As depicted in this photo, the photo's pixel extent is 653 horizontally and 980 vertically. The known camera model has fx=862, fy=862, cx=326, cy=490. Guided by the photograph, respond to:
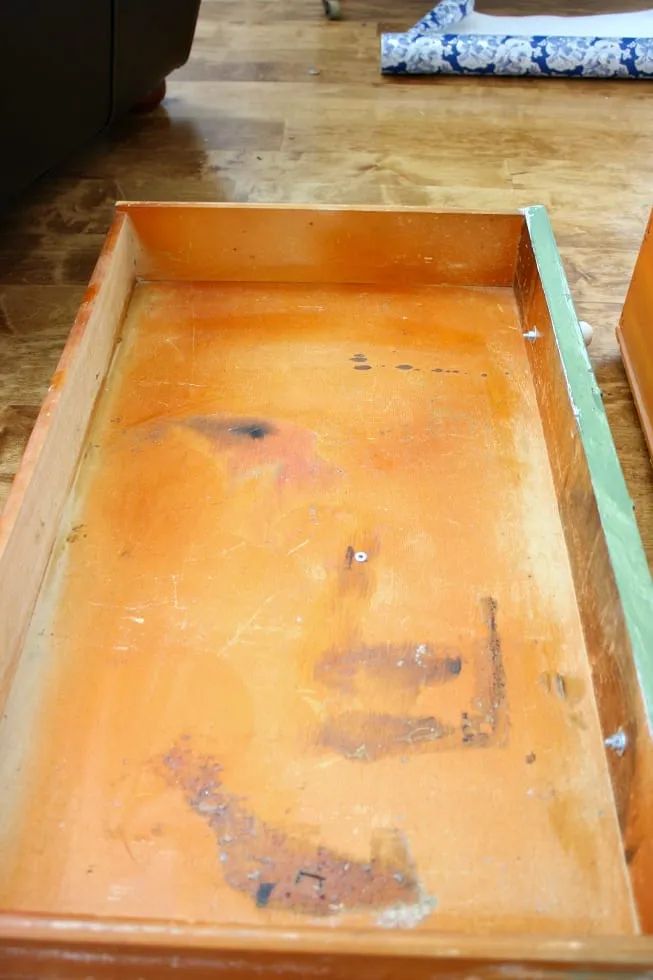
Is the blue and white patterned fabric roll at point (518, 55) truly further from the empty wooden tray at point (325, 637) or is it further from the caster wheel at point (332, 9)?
the empty wooden tray at point (325, 637)

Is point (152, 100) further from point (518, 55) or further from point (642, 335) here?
point (642, 335)

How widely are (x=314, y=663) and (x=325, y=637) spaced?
1.2 inches

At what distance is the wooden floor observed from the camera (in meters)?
1.36

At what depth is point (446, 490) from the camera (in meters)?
0.92

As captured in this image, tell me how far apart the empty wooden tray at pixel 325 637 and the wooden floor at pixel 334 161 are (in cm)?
26

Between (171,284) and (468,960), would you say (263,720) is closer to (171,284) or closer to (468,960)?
(468,960)

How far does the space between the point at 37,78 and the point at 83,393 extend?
61 centimetres

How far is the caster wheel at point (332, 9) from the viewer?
7.45 ft

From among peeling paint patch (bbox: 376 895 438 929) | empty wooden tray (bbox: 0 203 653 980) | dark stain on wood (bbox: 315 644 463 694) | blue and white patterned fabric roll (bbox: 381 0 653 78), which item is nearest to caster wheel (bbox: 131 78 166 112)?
blue and white patterned fabric roll (bbox: 381 0 653 78)

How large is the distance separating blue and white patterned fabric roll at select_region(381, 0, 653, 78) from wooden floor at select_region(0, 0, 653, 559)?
31 millimetres

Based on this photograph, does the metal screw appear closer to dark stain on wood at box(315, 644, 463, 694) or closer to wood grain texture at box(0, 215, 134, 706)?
dark stain on wood at box(315, 644, 463, 694)

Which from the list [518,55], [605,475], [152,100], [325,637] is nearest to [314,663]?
[325,637]

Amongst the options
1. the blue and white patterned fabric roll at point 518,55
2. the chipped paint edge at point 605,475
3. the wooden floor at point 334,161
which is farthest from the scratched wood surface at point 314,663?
the blue and white patterned fabric roll at point 518,55

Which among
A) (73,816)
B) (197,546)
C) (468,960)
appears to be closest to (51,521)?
(197,546)
